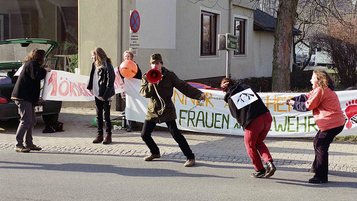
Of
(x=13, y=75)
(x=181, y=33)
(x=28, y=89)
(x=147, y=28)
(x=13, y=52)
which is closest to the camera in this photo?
(x=28, y=89)

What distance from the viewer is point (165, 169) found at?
749 cm

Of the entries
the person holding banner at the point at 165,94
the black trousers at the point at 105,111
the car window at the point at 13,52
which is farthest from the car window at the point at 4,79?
the person holding banner at the point at 165,94

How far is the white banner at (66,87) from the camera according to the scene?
34.6ft

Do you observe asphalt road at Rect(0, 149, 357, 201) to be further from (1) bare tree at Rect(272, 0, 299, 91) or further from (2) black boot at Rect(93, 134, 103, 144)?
(1) bare tree at Rect(272, 0, 299, 91)

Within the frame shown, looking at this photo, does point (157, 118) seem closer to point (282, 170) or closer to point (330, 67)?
point (282, 170)

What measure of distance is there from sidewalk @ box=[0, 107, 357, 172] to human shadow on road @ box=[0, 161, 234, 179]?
950 millimetres

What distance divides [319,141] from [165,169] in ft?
7.44

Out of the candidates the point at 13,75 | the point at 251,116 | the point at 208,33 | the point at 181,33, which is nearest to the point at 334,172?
the point at 251,116

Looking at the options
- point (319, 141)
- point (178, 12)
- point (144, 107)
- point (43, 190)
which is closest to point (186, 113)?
point (144, 107)

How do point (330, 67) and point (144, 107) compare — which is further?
point (330, 67)

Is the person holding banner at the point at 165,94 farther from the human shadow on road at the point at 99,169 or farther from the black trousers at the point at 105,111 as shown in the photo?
the black trousers at the point at 105,111

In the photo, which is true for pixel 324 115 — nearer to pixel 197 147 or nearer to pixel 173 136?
pixel 173 136

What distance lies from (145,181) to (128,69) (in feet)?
12.8

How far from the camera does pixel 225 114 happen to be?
1015cm
